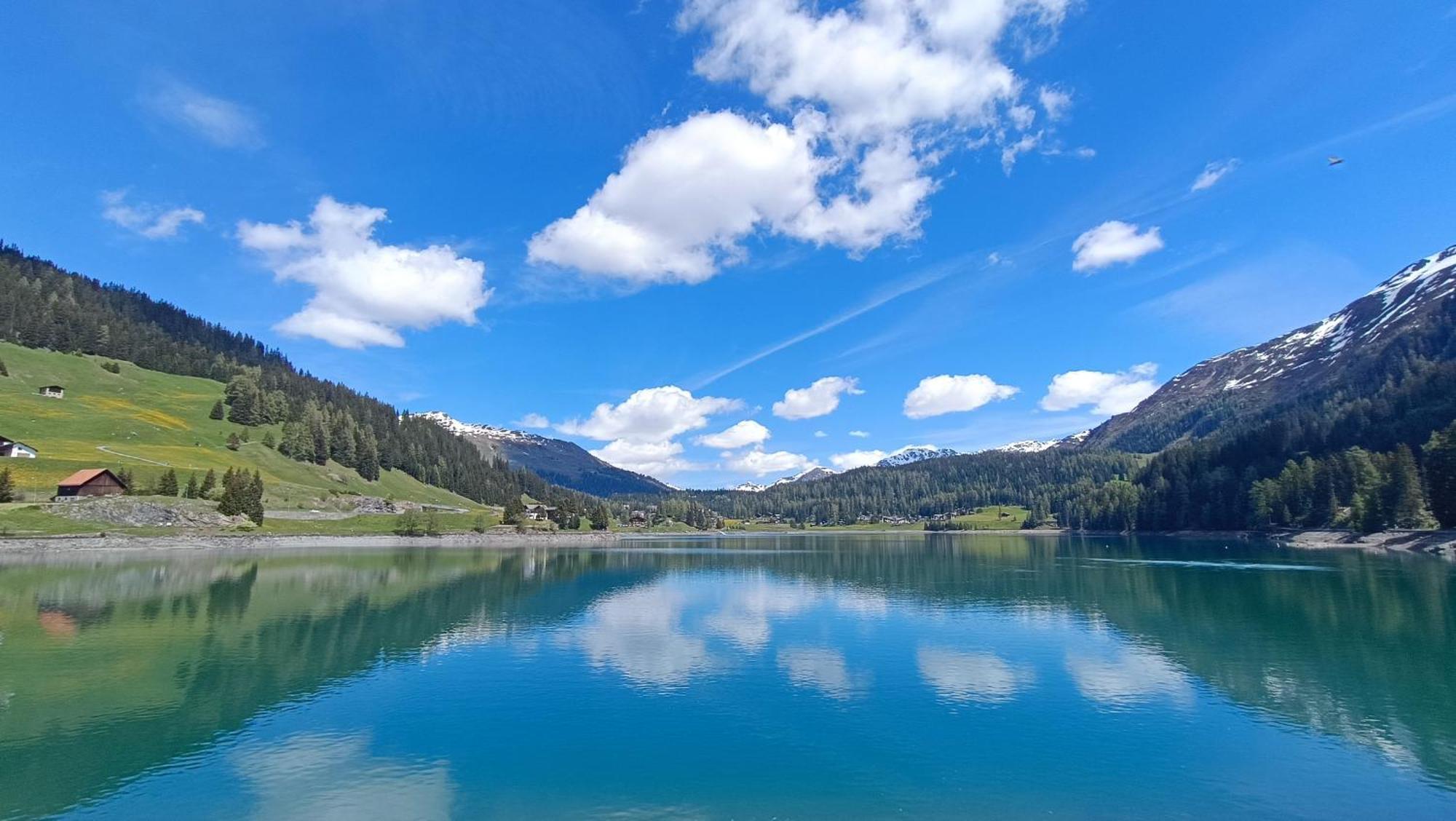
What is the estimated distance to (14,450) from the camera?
11731 cm

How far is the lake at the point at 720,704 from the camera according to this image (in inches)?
809

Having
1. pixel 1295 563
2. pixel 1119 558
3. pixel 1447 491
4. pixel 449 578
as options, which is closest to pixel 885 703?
pixel 449 578

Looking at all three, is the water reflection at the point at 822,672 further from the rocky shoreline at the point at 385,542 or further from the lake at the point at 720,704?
the rocky shoreline at the point at 385,542

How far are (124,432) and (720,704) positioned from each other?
173 meters

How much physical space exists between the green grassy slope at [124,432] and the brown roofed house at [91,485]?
3.08 metres

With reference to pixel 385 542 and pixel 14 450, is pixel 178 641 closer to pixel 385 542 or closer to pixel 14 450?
pixel 385 542

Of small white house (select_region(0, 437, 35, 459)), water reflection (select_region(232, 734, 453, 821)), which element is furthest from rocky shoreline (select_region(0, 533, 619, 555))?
water reflection (select_region(232, 734, 453, 821))

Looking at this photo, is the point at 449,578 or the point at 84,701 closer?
the point at 84,701

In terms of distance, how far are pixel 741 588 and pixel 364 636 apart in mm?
42509

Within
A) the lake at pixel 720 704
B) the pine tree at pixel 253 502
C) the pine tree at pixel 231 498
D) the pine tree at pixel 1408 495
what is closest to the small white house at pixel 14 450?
the pine tree at pixel 231 498

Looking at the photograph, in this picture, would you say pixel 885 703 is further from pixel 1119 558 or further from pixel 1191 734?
pixel 1119 558

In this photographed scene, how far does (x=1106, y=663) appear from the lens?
38.8m

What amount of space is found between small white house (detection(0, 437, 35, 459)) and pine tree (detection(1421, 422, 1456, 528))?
225 meters

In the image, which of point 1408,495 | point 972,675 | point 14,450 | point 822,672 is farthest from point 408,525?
point 1408,495
